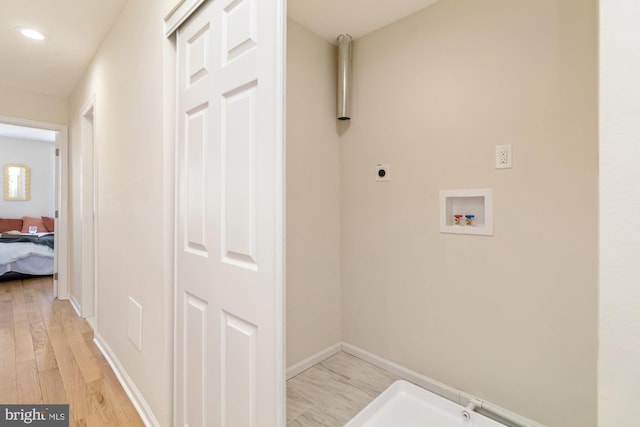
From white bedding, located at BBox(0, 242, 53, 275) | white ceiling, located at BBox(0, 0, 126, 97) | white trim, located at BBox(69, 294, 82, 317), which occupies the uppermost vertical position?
white ceiling, located at BBox(0, 0, 126, 97)

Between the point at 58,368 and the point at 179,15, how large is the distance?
8.26ft

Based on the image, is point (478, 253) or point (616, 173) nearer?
point (616, 173)

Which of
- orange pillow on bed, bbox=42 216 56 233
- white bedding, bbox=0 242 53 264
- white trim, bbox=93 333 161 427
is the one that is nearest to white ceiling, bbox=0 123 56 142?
orange pillow on bed, bbox=42 216 56 233

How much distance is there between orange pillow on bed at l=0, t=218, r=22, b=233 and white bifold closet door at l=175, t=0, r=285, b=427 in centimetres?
679

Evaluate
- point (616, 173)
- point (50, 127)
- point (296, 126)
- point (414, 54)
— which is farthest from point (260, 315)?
point (50, 127)

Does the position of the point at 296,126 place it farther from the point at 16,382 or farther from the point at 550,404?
the point at 16,382

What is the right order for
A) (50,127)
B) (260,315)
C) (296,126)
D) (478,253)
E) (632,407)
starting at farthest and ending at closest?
(50,127), (296,126), (478,253), (260,315), (632,407)

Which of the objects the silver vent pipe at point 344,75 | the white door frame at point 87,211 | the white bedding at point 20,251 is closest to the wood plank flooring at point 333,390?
the silver vent pipe at point 344,75

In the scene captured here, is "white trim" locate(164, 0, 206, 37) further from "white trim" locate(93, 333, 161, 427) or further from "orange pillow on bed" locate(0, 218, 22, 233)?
"orange pillow on bed" locate(0, 218, 22, 233)

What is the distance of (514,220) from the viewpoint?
64.1 inches

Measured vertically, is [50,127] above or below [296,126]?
above

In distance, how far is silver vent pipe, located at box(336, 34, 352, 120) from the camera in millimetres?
2307

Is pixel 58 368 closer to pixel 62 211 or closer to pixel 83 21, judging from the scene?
pixel 62 211

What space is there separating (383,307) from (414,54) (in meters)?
1.85
